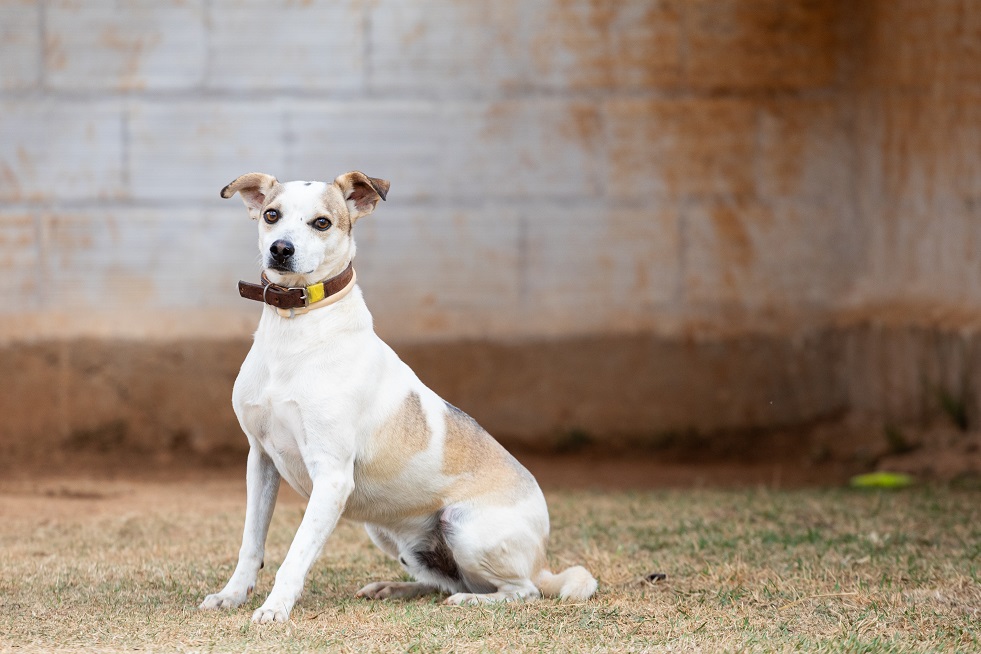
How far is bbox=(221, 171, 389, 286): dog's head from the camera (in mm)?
4020

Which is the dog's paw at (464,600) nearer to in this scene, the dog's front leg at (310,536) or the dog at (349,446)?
the dog at (349,446)

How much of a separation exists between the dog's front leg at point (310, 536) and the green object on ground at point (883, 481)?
14.3 ft

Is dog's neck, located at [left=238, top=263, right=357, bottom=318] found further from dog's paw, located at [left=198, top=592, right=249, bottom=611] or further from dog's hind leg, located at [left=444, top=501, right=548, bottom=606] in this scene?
dog's paw, located at [left=198, top=592, right=249, bottom=611]

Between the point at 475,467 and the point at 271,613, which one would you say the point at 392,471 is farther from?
the point at 271,613

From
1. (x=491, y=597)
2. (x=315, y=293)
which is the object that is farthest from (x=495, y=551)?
(x=315, y=293)

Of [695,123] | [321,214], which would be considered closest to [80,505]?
[321,214]

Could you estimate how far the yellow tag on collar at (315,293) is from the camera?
13.5 ft

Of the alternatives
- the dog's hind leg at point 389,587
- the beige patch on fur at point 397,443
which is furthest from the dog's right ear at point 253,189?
the dog's hind leg at point 389,587

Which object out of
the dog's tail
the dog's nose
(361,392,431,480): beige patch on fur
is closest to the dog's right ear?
the dog's nose

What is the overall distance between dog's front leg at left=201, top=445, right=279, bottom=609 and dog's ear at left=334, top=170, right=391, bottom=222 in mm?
942

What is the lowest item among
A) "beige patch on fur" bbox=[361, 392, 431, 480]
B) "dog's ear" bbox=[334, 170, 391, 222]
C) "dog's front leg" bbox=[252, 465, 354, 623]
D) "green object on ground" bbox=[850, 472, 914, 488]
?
"green object on ground" bbox=[850, 472, 914, 488]

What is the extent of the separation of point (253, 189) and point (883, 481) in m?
4.62

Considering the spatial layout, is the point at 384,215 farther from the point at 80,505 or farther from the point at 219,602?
the point at 219,602

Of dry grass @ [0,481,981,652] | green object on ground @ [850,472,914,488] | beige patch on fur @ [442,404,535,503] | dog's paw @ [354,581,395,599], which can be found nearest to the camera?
dry grass @ [0,481,981,652]
